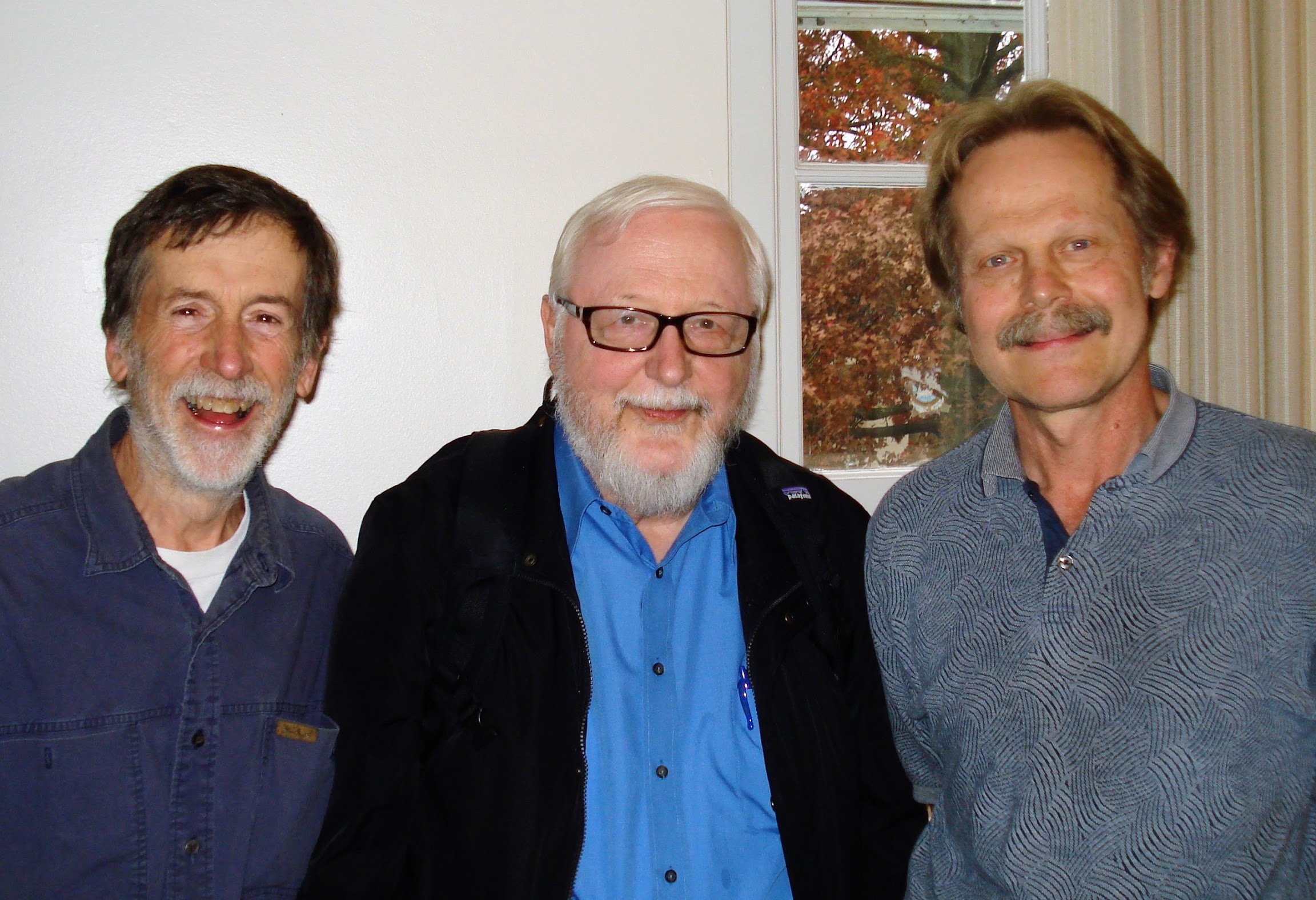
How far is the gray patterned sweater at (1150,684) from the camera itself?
1.27 metres

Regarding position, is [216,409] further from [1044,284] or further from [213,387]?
[1044,284]

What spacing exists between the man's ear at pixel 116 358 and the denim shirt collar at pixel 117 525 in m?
0.10

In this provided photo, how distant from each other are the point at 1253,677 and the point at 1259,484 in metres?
0.30

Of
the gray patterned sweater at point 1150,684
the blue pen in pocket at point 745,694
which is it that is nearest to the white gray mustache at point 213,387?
the blue pen in pocket at point 745,694

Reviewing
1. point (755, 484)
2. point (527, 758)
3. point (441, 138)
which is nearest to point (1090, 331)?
point (755, 484)

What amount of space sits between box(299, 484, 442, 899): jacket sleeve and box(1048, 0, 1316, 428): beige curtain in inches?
89.7

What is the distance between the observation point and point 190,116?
2252 millimetres

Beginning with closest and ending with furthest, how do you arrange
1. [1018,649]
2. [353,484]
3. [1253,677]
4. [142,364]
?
[1253,677] < [1018,649] < [142,364] < [353,484]

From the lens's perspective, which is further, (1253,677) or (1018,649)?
(1018,649)

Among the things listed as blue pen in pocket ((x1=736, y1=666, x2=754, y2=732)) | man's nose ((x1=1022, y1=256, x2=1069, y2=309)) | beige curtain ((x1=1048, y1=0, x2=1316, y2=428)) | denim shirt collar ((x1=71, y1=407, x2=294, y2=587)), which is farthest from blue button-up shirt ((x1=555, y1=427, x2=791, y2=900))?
beige curtain ((x1=1048, y1=0, x2=1316, y2=428))

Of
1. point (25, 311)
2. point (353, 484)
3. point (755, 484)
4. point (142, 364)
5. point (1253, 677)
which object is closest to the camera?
point (1253, 677)

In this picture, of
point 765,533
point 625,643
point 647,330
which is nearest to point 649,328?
point 647,330

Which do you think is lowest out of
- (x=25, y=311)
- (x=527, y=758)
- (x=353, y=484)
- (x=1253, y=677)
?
(x=527, y=758)

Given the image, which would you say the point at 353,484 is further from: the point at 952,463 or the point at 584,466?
the point at 952,463
